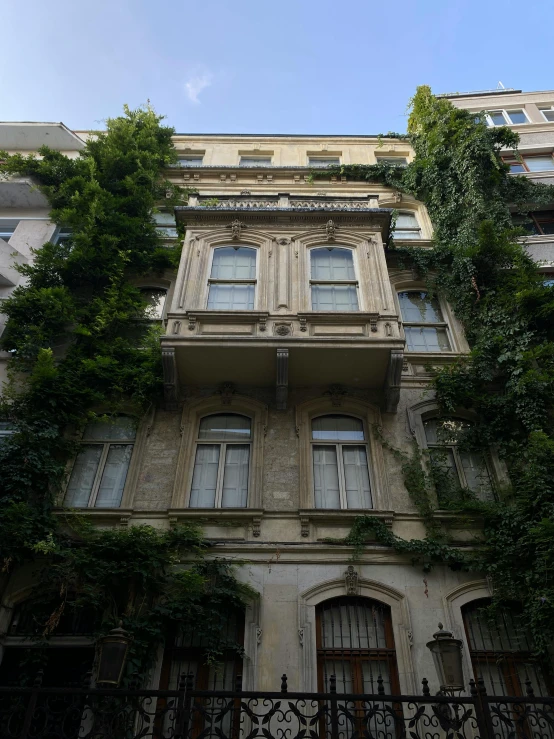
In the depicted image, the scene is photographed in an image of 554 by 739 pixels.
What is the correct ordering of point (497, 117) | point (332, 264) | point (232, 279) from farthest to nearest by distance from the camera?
point (497, 117)
point (332, 264)
point (232, 279)

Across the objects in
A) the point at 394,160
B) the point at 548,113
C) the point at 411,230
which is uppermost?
the point at 548,113

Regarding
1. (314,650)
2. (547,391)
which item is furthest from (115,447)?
(547,391)

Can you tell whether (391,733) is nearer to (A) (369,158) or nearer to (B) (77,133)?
(A) (369,158)

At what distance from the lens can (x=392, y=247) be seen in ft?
50.4

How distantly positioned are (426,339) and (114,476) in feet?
27.2

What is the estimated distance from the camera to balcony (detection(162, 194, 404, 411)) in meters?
11.5

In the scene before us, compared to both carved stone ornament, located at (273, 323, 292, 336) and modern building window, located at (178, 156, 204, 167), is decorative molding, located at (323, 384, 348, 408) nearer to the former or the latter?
carved stone ornament, located at (273, 323, 292, 336)

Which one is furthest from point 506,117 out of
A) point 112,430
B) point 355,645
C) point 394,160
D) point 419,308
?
point 355,645

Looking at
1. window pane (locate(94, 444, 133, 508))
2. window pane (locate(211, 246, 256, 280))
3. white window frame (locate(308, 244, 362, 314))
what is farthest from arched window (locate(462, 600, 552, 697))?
window pane (locate(211, 246, 256, 280))

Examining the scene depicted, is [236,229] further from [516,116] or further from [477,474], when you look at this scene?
[516,116]

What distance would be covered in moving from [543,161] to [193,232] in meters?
14.8

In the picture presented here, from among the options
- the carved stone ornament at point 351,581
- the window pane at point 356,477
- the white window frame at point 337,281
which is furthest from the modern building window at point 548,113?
the carved stone ornament at point 351,581

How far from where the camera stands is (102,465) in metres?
11.4

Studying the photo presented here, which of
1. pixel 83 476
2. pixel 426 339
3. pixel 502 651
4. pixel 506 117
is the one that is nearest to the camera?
pixel 502 651
